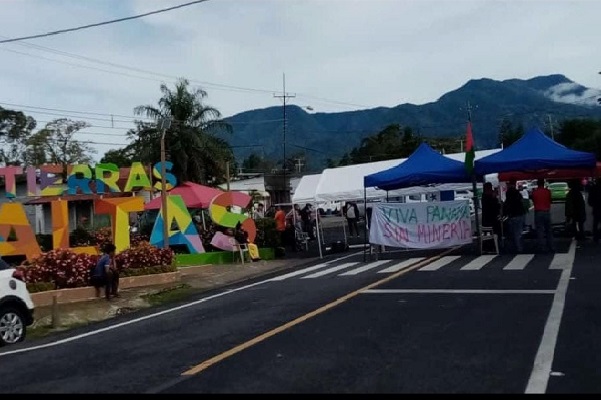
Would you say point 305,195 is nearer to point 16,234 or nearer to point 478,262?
point 478,262

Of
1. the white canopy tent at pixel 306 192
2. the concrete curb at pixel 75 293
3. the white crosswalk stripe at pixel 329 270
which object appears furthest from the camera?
the white canopy tent at pixel 306 192

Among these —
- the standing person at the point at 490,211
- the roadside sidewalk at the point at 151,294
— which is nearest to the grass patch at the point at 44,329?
the roadside sidewalk at the point at 151,294

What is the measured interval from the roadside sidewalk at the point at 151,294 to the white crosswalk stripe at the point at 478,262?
17.6ft

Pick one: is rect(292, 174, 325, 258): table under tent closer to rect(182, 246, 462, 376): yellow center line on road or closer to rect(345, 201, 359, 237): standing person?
rect(345, 201, 359, 237): standing person

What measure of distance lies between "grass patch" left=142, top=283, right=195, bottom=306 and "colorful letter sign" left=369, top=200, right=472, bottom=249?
598cm

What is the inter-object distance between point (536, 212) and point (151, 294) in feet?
33.1

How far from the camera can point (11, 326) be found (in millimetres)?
12055

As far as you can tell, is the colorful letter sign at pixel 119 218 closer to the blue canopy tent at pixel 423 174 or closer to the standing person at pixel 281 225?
the standing person at pixel 281 225

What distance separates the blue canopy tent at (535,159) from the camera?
785 inches

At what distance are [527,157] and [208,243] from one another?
39.2 ft

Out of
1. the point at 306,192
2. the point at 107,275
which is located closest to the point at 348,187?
the point at 306,192

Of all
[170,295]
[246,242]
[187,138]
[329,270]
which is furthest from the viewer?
[187,138]

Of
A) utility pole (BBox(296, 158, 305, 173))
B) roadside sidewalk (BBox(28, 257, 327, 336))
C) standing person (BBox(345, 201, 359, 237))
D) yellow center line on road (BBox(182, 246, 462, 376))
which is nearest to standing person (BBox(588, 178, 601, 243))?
yellow center line on road (BBox(182, 246, 462, 376))

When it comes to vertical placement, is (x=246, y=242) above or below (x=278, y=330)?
above
